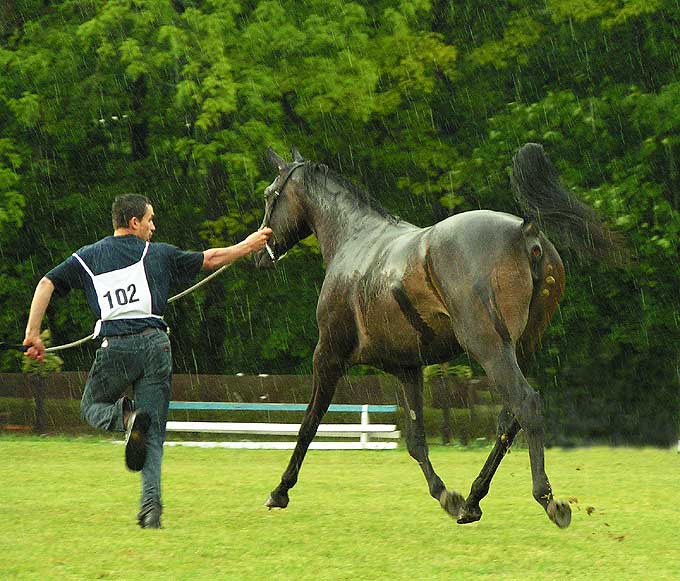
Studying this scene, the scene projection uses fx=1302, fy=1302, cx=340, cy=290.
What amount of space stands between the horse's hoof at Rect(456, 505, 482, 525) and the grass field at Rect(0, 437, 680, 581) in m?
0.05

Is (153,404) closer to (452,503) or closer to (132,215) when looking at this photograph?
(132,215)

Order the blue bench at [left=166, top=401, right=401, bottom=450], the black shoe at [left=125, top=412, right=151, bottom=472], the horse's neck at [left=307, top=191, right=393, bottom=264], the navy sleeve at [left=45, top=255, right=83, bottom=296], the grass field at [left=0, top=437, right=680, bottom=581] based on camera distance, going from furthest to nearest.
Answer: the blue bench at [left=166, top=401, right=401, bottom=450] < the horse's neck at [left=307, top=191, right=393, bottom=264] < the navy sleeve at [left=45, top=255, right=83, bottom=296] < the black shoe at [left=125, top=412, right=151, bottom=472] < the grass field at [left=0, top=437, right=680, bottom=581]

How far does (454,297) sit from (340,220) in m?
2.09

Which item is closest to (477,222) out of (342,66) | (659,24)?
(342,66)

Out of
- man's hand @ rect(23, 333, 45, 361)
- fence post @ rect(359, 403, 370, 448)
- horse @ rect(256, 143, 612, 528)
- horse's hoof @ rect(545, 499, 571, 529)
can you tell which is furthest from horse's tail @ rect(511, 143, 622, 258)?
fence post @ rect(359, 403, 370, 448)

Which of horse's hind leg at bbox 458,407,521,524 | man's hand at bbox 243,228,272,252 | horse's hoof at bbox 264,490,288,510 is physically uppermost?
man's hand at bbox 243,228,272,252

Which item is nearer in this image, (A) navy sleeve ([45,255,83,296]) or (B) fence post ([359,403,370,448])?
(A) navy sleeve ([45,255,83,296])

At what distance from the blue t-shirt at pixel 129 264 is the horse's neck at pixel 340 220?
1864mm

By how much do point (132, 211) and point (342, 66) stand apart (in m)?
15.2

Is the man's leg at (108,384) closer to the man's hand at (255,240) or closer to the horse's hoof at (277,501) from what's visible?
the man's hand at (255,240)

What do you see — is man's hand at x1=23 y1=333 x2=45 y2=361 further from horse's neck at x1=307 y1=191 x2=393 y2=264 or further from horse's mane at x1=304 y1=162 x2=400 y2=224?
horse's mane at x1=304 y1=162 x2=400 y2=224

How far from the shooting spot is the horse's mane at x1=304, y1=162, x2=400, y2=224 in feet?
33.3

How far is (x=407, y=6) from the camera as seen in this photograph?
77.2 ft

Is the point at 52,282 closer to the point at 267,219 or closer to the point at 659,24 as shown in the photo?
the point at 267,219
